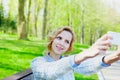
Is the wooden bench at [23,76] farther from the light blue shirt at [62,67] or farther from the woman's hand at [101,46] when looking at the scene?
the woman's hand at [101,46]

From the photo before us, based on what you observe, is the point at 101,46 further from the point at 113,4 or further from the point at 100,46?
the point at 113,4

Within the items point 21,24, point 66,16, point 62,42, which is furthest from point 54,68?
point 66,16

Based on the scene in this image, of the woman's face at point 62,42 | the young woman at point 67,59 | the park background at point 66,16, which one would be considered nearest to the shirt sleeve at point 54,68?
the young woman at point 67,59

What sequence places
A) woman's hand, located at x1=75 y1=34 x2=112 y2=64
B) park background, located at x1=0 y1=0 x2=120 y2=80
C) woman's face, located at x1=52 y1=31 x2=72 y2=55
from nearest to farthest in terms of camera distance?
woman's hand, located at x1=75 y1=34 x2=112 y2=64, woman's face, located at x1=52 y1=31 x2=72 y2=55, park background, located at x1=0 y1=0 x2=120 y2=80

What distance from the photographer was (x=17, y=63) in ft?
40.0

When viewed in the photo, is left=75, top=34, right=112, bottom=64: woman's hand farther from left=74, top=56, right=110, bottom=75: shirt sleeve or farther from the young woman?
left=74, top=56, right=110, bottom=75: shirt sleeve

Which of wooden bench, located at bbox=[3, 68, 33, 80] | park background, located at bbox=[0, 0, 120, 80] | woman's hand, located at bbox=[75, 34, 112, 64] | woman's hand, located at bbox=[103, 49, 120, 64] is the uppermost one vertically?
woman's hand, located at bbox=[75, 34, 112, 64]

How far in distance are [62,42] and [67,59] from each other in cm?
69

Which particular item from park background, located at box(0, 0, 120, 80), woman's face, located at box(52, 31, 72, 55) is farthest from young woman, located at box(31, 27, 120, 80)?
park background, located at box(0, 0, 120, 80)

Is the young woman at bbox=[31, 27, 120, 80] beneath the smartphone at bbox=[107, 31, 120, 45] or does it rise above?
beneath

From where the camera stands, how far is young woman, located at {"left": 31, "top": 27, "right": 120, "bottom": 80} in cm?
178

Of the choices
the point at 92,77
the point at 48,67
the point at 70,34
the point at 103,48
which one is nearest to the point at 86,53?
the point at 103,48

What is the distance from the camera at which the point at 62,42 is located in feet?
8.59

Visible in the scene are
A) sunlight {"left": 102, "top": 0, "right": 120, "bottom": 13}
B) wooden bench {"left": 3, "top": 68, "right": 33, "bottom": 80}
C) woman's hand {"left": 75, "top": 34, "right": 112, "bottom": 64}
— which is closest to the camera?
woman's hand {"left": 75, "top": 34, "right": 112, "bottom": 64}
